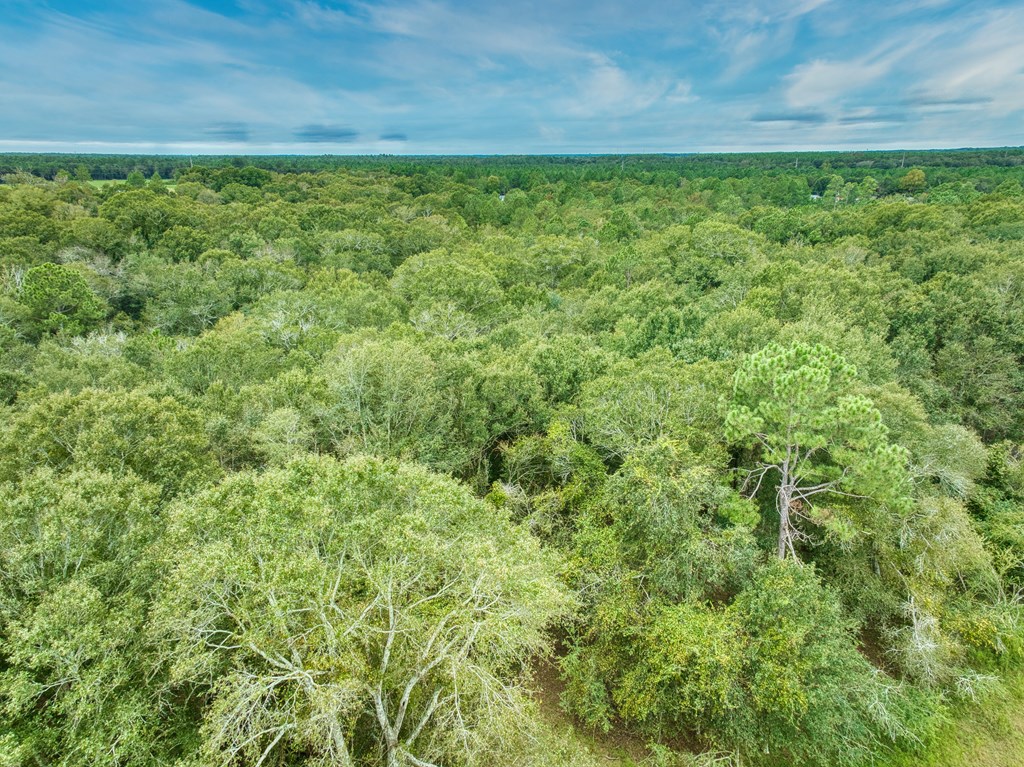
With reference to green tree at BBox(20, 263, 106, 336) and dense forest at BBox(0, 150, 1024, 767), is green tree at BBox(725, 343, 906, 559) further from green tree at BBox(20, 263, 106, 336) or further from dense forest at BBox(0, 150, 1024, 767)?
green tree at BBox(20, 263, 106, 336)

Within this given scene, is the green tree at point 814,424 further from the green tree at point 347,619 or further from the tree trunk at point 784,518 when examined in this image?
the green tree at point 347,619

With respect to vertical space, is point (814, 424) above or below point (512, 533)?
above

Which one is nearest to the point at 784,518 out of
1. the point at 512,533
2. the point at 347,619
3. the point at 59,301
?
the point at 512,533

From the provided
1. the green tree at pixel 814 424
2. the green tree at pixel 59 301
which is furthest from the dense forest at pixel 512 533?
the green tree at pixel 59 301

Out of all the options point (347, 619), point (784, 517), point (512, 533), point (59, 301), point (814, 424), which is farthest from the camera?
point (59, 301)

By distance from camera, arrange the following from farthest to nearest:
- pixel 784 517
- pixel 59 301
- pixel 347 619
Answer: pixel 59 301 → pixel 784 517 → pixel 347 619

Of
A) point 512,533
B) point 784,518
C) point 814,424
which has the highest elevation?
point 814,424

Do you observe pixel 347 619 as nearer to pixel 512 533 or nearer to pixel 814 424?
pixel 512 533

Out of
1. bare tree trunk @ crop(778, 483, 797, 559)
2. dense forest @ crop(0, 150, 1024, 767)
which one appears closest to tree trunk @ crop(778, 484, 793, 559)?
bare tree trunk @ crop(778, 483, 797, 559)

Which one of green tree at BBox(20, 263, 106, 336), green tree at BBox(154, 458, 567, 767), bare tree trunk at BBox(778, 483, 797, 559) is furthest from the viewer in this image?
green tree at BBox(20, 263, 106, 336)

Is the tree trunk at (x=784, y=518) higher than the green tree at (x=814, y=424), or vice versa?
the green tree at (x=814, y=424)
